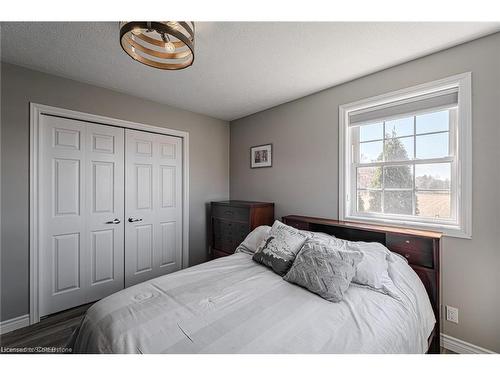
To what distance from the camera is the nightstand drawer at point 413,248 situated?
5.66ft

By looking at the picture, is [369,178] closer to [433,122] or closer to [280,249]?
[433,122]

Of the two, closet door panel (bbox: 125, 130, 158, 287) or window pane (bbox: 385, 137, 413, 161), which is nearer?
window pane (bbox: 385, 137, 413, 161)

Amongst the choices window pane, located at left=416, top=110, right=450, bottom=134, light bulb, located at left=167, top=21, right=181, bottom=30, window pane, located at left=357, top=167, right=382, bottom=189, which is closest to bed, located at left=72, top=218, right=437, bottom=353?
window pane, located at left=357, top=167, right=382, bottom=189

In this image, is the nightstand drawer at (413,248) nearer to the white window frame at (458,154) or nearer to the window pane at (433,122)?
the white window frame at (458,154)

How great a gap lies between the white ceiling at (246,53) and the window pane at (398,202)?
3.99 ft

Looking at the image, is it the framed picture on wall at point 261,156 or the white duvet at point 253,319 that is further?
the framed picture on wall at point 261,156

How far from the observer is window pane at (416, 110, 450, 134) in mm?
1905

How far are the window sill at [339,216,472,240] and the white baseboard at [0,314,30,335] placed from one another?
3.34m

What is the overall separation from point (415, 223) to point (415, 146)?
28.2 inches

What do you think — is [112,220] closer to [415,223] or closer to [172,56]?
[172,56]

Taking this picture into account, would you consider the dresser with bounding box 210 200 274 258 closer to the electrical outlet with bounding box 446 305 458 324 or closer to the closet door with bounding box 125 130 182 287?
the closet door with bounding box 125 130 182 287

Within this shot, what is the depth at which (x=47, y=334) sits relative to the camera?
6.66ft

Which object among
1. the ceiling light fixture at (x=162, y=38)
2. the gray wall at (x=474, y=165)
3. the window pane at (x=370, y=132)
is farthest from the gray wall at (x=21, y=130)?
the window pane at (x=370, y=132)
